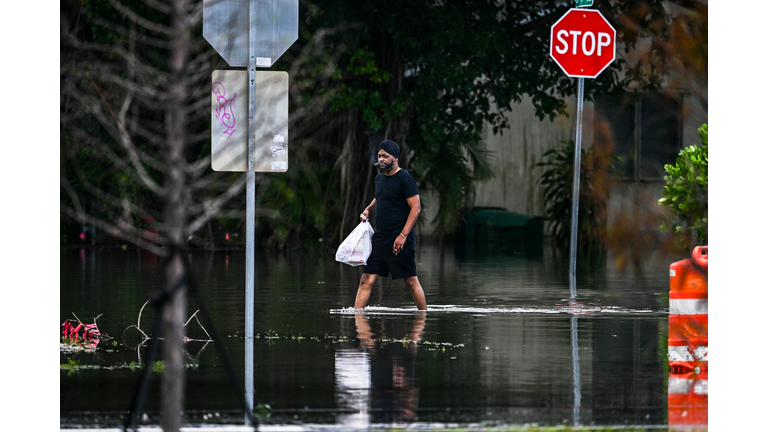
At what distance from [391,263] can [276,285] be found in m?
4.18

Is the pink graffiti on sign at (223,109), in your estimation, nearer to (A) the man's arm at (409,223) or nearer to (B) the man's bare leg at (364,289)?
(A) the man's arm at (409,223)

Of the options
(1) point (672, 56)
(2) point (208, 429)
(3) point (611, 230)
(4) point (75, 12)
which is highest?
(4) point (75, 12)

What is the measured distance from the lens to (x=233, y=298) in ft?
44.9

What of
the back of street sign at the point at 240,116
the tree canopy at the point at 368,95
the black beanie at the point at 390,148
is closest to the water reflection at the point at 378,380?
the back of street sign at the point at 240,116

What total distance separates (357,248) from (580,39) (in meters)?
5.38

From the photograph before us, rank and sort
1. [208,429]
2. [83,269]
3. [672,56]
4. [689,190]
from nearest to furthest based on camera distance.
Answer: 1. [672,56]
2. [208,429]
3. [689,190]
4. [83,269]

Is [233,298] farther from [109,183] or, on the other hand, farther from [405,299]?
[109,183]

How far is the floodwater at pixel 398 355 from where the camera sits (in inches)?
263

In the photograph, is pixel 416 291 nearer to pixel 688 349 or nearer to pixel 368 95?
pixel 688 349

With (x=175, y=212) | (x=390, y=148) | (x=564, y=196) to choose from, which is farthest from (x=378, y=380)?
(x=564, y=196)

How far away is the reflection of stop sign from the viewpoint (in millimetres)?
15234

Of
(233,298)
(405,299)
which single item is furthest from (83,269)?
(405,299)

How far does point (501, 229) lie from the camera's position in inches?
1182

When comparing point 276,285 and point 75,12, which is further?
point 75,12
